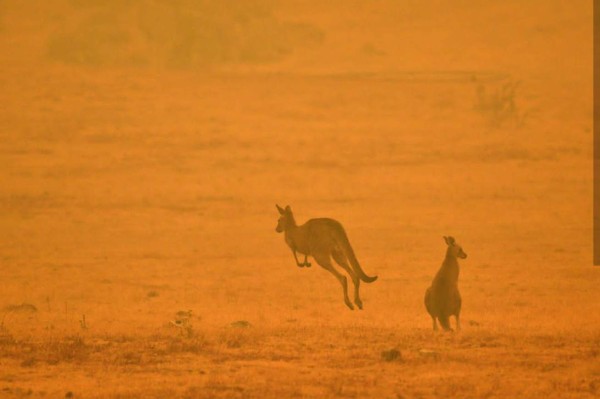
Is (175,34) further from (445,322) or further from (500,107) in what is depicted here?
(445,322)

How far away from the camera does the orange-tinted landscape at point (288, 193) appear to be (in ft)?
32.6

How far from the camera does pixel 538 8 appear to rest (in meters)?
51.3

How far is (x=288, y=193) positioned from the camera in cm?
2612

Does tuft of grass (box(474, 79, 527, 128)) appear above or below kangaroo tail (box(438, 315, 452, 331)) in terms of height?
above

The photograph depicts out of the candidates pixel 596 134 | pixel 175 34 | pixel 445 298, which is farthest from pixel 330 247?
pixel 175 34

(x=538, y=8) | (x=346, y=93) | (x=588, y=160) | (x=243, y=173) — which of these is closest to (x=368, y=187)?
(x=243, y=173)

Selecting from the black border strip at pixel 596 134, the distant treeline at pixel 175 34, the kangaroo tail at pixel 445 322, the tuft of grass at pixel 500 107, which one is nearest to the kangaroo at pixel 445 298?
the kangaroo tail at pixel 445 322

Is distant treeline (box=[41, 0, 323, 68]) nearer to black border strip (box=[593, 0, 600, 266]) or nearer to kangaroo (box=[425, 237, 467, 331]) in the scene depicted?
black border strip (box=[593, 0, 600, 266])

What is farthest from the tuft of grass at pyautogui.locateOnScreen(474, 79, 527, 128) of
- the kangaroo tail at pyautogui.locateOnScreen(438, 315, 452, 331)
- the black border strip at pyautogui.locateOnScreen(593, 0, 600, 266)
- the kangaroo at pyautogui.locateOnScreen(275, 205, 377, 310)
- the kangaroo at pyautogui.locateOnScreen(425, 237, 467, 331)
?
the kangaroo tail at pyautogui.locateOnScreen(438, 315, 452, 331)

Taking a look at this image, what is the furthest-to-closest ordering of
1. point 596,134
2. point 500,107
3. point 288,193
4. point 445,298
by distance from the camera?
point 500,107, point 596,134, point 288,193, point 445,298

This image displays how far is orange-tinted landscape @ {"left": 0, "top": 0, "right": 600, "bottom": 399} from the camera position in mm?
9922

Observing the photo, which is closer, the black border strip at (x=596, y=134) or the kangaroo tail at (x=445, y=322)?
the kangaroo tail at (x=445, y=322)

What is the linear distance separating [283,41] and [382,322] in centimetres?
3541

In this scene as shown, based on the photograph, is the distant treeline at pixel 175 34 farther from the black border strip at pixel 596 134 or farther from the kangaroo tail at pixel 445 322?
the kangaroo tail at pixel 445 322
